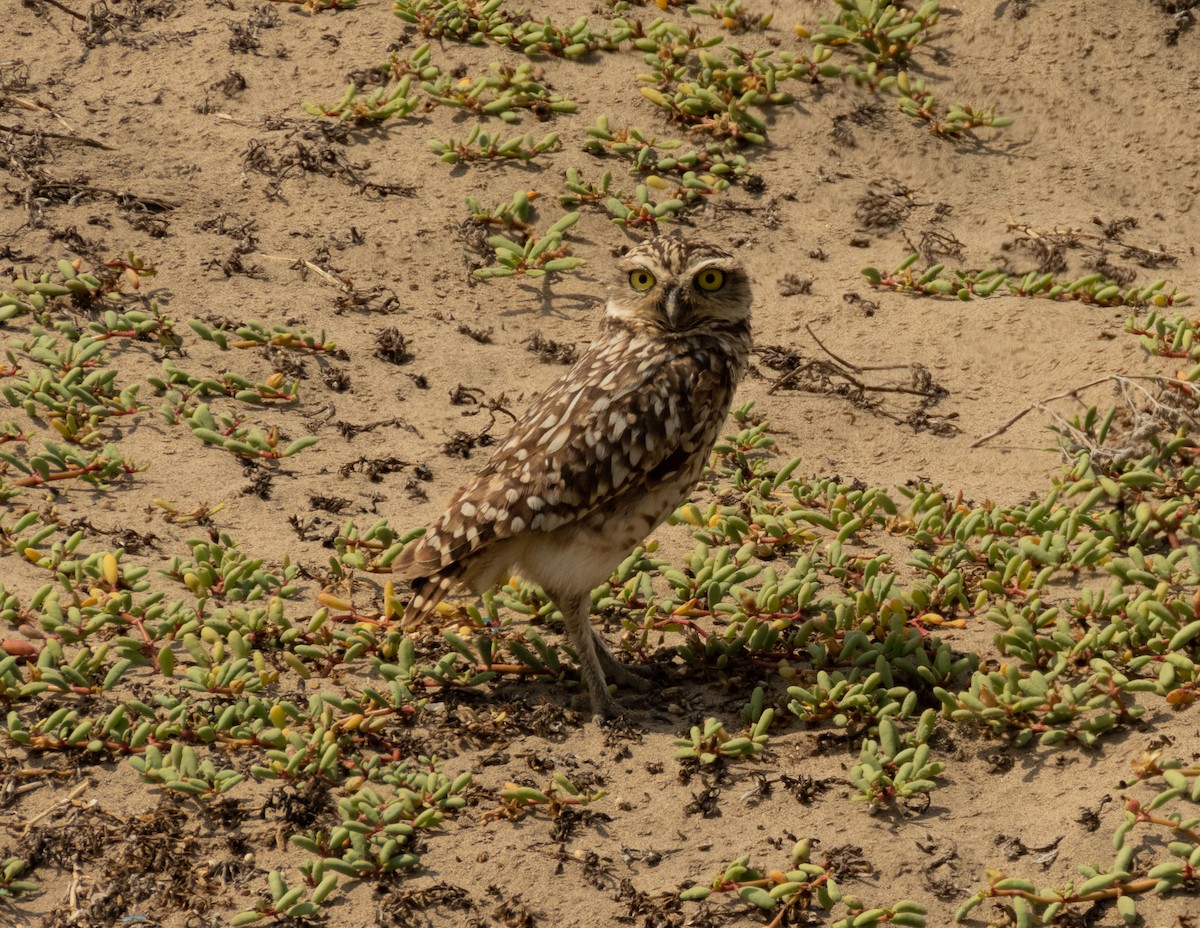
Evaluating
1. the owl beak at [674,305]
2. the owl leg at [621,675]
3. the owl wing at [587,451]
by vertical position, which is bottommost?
the owl leg at [621,675]

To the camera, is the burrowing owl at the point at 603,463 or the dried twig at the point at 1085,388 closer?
the burrowing owl at the point at 603,463

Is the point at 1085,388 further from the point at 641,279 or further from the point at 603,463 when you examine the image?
the point at 603,463

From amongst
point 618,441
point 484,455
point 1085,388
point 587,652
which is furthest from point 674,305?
point 1085,388

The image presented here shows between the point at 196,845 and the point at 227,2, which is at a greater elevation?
the point at 227,2

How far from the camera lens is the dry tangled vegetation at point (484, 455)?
530 cm

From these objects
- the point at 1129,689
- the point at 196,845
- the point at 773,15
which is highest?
the point at 773,15

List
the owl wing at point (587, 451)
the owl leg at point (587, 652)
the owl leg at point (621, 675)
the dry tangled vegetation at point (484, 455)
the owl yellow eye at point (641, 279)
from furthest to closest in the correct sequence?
1. the owl yellow eye at point (641, 279)
2. the owl leg at point (621, 675)
3. the owl leg at point (587, 652)
4. the owl wing at point (587, 451)
5. the dry tangled vegetation at point (484, 455)

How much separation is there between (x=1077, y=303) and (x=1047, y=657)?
135 inches

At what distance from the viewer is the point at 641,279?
6.68 metres

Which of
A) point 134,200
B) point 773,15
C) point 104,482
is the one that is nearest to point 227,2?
point 134,200

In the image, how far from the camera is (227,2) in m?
11.1

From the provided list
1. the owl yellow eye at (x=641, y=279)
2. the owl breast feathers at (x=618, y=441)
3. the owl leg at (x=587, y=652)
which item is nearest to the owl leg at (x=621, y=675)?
the owl leg at (x=587, y=652)

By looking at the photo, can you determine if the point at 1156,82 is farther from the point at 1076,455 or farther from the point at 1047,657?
the point at 1047,657

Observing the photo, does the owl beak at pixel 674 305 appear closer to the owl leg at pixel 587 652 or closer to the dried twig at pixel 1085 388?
the owl leg at pixel 587 652
